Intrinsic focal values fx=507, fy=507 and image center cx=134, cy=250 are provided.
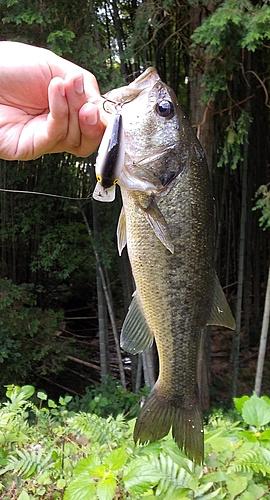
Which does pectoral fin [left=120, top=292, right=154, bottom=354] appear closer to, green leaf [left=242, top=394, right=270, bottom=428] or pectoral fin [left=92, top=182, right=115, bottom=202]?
pectoral fin [left=92, top=182, right=115, bottom=202]

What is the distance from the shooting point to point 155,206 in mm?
1287

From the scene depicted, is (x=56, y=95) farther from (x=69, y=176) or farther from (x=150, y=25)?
(x=69, y=176)

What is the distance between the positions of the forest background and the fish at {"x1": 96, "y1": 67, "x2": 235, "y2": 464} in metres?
1.59

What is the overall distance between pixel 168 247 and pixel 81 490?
855 mm

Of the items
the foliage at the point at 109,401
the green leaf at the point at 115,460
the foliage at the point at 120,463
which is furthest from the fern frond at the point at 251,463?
the foliage at the point at 109,401

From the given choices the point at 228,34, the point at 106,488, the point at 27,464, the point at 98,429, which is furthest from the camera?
the point at 228,34

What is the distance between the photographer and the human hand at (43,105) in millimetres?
1202

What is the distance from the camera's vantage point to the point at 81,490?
1.59 metres

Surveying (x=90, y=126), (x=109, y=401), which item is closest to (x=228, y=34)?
(x=90, y=126)

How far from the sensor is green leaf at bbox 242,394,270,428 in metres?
1.96

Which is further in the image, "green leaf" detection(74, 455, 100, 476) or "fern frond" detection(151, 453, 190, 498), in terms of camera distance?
"green leaf" detection(74, 455, 100, 476)

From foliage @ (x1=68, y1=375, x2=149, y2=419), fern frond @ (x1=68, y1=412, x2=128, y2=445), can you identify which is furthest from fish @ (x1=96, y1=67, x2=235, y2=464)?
foliage @ (x1=68, y1=375, x2=149, y2=419)

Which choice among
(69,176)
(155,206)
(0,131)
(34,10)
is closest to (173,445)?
(155,206)

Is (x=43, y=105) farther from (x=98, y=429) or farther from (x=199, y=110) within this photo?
(x=199, y=110)
